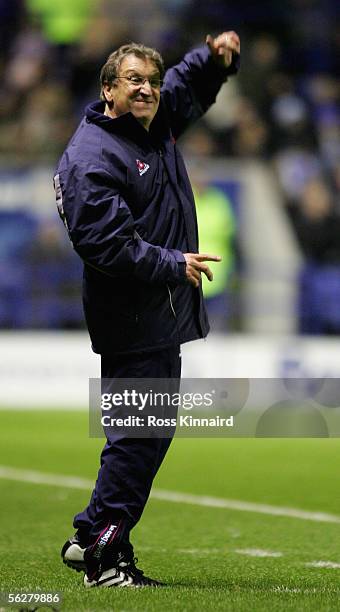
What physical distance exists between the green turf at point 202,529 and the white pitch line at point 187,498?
0.39 ft

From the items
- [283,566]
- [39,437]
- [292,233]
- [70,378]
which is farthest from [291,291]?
[283,566]

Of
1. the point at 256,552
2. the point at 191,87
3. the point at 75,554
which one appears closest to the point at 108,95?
the point at 191,87

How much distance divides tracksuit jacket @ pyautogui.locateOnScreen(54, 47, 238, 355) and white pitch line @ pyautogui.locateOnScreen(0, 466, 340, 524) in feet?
7.66

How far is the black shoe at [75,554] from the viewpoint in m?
4.86

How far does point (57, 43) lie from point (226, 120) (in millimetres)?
2803

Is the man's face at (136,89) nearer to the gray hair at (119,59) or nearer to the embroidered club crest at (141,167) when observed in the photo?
the gray hair at (119,59)

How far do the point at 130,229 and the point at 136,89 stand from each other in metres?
0.58

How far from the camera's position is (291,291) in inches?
590

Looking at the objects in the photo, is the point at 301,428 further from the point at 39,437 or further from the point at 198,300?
the point at 39,437

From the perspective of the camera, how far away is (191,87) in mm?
5336

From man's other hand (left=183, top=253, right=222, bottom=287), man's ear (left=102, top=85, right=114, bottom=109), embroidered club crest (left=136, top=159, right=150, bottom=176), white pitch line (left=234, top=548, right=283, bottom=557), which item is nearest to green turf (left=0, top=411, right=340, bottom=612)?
white pitch line (left=234, top=548, right=283, bottom=557)

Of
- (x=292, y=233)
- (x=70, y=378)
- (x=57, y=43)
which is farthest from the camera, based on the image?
(x=57, y=43)

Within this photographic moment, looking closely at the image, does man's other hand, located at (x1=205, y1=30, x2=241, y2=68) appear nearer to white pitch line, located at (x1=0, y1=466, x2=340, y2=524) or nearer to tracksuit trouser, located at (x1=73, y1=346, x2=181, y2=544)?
tracksuit trouser, located at (x1=73, y1=346, x2=181, y2=544)

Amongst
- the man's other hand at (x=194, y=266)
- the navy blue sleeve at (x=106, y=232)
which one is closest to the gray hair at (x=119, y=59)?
the navy blue sleeve at (x=106, y=232)
